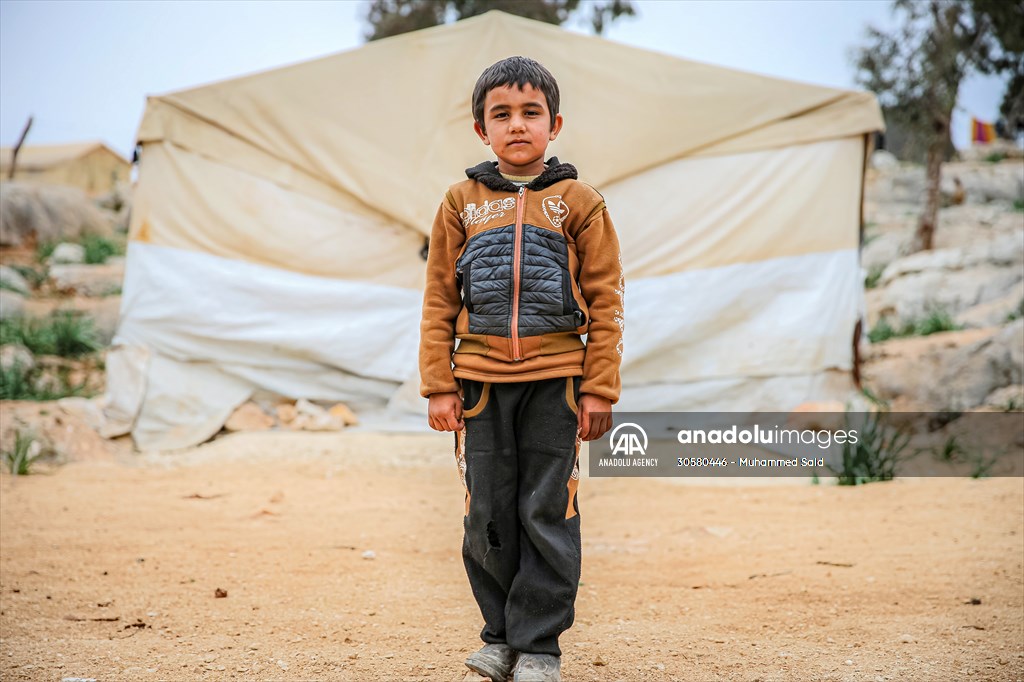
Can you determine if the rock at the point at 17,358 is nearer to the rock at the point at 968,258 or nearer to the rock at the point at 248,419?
the rock at the point at 248,419

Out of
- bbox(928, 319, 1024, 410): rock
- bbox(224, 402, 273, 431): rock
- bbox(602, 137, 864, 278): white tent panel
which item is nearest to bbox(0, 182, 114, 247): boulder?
bbox(224, 402, 273, 431): rock

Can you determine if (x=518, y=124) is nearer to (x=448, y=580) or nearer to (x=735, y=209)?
(x=448, y=580)

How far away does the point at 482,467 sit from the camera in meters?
1.93

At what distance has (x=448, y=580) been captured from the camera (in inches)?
118

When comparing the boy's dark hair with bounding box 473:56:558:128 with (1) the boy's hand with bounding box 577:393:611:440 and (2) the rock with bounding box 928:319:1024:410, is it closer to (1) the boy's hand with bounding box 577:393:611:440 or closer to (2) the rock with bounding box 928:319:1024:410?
(1) the boy's hand with bounding box 577:393:611:440

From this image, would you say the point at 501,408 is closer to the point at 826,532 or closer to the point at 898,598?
the point at 898,598

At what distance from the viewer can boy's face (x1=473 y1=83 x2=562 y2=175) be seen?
1954mm

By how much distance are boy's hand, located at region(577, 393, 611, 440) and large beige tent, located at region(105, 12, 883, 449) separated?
427 centimetres

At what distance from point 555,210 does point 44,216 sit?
37.0 ft

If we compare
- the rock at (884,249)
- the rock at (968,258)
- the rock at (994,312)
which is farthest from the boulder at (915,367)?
the rock at (884,249)

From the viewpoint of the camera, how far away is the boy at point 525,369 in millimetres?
1906

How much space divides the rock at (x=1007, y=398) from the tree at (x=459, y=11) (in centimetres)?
1108

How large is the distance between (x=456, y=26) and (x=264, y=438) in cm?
310

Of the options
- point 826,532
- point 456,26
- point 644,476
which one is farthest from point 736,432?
point 456,26
